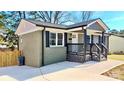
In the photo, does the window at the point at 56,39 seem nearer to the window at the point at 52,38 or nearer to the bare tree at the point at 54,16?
the window at the point at 52,38

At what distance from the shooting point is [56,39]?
10.6 meters

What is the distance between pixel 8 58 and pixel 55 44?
3592mm

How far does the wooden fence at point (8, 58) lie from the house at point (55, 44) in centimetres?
70

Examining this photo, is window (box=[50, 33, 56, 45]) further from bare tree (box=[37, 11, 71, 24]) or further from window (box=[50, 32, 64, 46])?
bare tree (box=[37, 11, 71, 24])

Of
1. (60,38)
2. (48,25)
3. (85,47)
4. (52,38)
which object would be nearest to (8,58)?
(52,38)

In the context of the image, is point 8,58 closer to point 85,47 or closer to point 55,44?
point 55,44

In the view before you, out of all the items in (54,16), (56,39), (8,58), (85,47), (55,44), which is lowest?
(8,58)

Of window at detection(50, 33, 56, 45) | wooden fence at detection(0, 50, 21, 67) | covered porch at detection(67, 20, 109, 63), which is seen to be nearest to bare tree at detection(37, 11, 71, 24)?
covered porch at detection(67, 20, 109, 63)

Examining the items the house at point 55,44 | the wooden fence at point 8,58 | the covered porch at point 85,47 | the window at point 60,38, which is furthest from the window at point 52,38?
the wooden fence at point 8,58

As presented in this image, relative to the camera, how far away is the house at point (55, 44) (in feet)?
31.7

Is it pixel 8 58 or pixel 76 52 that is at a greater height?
pixel 76 52
